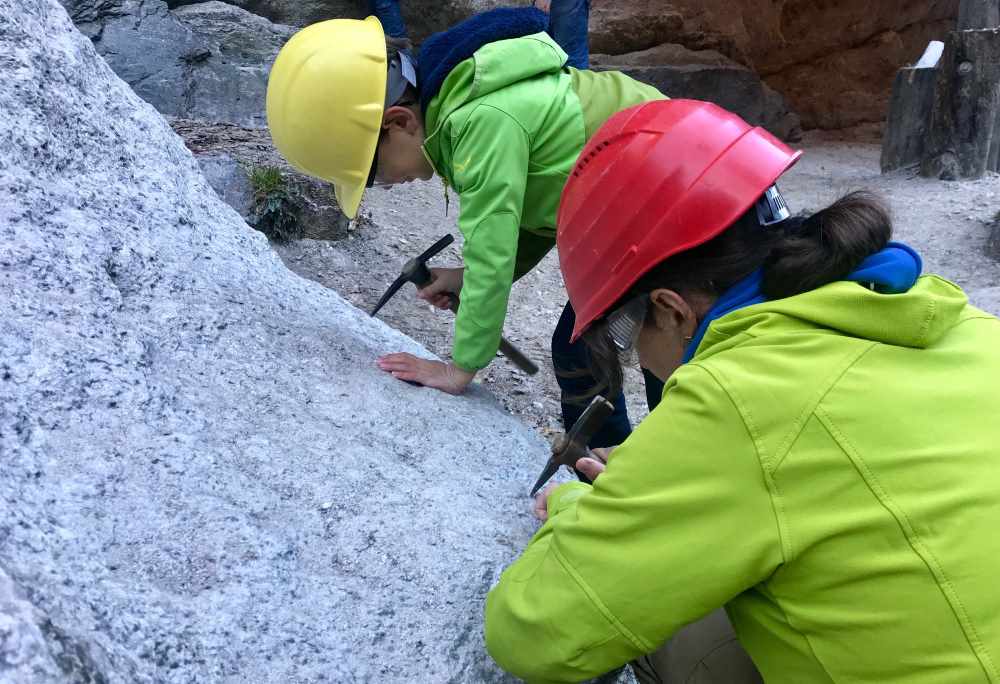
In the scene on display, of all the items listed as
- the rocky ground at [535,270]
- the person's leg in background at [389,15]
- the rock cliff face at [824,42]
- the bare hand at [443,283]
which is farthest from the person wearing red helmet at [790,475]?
the rock cliff face at [824,42]

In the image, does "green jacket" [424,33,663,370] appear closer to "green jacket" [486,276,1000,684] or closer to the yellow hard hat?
the yellow hard hat

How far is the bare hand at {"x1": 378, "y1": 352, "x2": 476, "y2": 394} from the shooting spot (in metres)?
2.12

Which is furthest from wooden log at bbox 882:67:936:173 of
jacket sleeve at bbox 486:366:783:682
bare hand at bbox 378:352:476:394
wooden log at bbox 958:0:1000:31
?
jacket sleeve at bbox 486:366:783:682

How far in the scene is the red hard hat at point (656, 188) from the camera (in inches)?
51.8

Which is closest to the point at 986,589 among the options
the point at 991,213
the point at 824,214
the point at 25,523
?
the point at 824,214

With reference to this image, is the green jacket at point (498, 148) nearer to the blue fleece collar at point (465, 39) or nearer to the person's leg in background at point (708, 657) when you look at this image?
the blue fleece collar at point (465, 39)

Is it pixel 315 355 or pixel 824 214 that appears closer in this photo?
pixel 824 214

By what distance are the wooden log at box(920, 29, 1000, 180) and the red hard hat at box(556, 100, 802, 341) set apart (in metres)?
5.73

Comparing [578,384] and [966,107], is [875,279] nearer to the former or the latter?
[578,384]

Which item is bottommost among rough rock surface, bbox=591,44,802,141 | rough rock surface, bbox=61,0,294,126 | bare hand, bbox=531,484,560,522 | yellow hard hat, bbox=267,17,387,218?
rough rock surface, bbox=591,44,802,141

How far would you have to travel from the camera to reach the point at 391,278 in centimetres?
420

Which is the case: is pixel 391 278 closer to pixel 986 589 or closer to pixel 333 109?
pixel 333 109

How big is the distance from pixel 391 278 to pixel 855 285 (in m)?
3.20

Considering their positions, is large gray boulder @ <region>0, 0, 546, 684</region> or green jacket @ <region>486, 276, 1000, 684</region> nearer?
green jacket @ <region>486, 276, 1000, 684</region>
